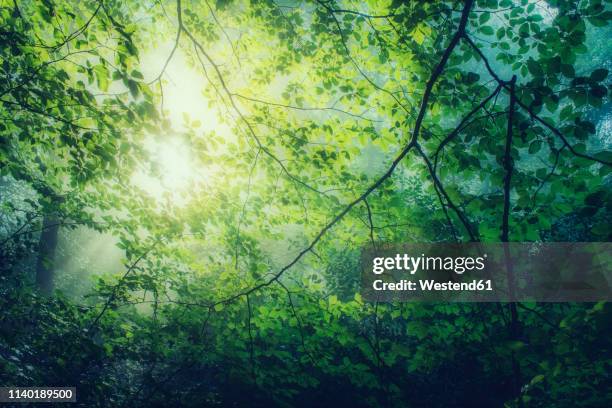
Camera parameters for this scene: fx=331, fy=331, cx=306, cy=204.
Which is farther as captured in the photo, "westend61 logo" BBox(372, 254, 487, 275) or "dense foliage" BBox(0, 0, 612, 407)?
"westend61 logo" BBox(372, 254, 487, 275)

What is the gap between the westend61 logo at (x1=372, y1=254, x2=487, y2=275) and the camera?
3.03m

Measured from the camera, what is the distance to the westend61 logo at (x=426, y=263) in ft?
9.93

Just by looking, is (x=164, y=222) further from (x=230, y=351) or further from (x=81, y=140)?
(x=230, y=351)

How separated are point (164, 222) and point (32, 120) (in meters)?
1.79

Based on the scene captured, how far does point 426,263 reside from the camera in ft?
14.5

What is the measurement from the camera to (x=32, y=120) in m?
3.66
